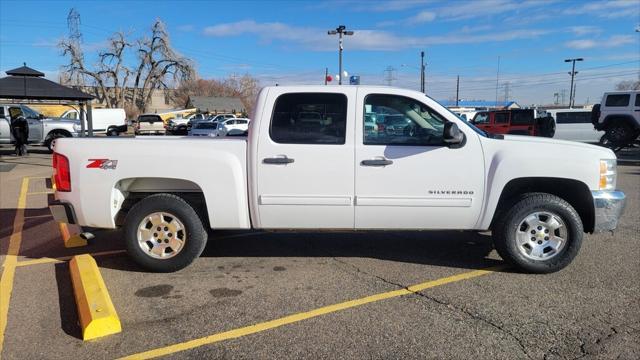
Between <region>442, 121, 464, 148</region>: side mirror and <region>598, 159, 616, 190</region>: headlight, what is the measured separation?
143cm

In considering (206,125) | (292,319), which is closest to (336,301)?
(292,319)

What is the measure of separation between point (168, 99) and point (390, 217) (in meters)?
98.3

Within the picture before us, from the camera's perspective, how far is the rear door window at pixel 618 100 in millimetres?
19606

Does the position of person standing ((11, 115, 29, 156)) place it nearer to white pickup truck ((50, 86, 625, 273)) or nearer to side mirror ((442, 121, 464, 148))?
white pickup truck ((50, 86, 625, 273))

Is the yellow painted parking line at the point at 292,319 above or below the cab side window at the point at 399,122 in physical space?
A: below

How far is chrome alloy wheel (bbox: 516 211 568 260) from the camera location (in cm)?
504

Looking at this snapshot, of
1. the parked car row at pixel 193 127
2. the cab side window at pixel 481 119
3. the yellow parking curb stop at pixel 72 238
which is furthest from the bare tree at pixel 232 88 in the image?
the yellow parking curb stop at pixel 72 238

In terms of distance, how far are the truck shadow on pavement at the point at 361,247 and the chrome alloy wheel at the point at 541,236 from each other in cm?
54

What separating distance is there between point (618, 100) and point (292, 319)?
20057 millimetres

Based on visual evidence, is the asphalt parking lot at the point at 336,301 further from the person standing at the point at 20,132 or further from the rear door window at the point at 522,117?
the rear door window at the point at 522,117

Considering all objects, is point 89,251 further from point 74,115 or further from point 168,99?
point 168,99

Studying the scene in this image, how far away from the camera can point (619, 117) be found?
1973 centimetres

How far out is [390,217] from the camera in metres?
5.05

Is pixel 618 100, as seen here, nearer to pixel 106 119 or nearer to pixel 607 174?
pixel 607 174
